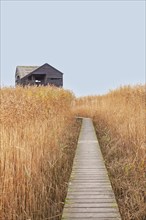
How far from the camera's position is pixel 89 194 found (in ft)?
11.6

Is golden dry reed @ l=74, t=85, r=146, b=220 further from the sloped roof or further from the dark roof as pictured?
the sloped roof

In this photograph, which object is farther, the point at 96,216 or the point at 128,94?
the point at 128,94

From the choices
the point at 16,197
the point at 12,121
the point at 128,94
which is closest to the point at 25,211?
the point at 16,197

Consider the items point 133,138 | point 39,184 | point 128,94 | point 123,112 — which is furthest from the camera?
point 128,94

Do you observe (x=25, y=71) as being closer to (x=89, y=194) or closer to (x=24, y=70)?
(x=24, y=70)

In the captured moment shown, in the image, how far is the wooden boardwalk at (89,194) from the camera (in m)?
2.99

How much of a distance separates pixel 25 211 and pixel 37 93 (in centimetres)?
597

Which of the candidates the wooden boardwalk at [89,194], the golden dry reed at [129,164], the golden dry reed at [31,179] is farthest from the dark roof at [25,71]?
the golden dry reed at [31,179]

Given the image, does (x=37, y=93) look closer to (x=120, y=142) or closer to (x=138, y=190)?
(x=120, y=142)

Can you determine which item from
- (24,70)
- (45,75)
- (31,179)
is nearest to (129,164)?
(31,179)

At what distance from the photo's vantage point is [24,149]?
11.6 feet

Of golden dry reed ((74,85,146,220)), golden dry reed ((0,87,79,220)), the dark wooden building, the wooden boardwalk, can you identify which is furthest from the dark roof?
golden dry reed ((0,87,79,220))

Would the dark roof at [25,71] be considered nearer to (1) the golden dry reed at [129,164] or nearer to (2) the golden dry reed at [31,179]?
(1) the golden dry reed at [129,164]

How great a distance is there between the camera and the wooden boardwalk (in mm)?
2987
